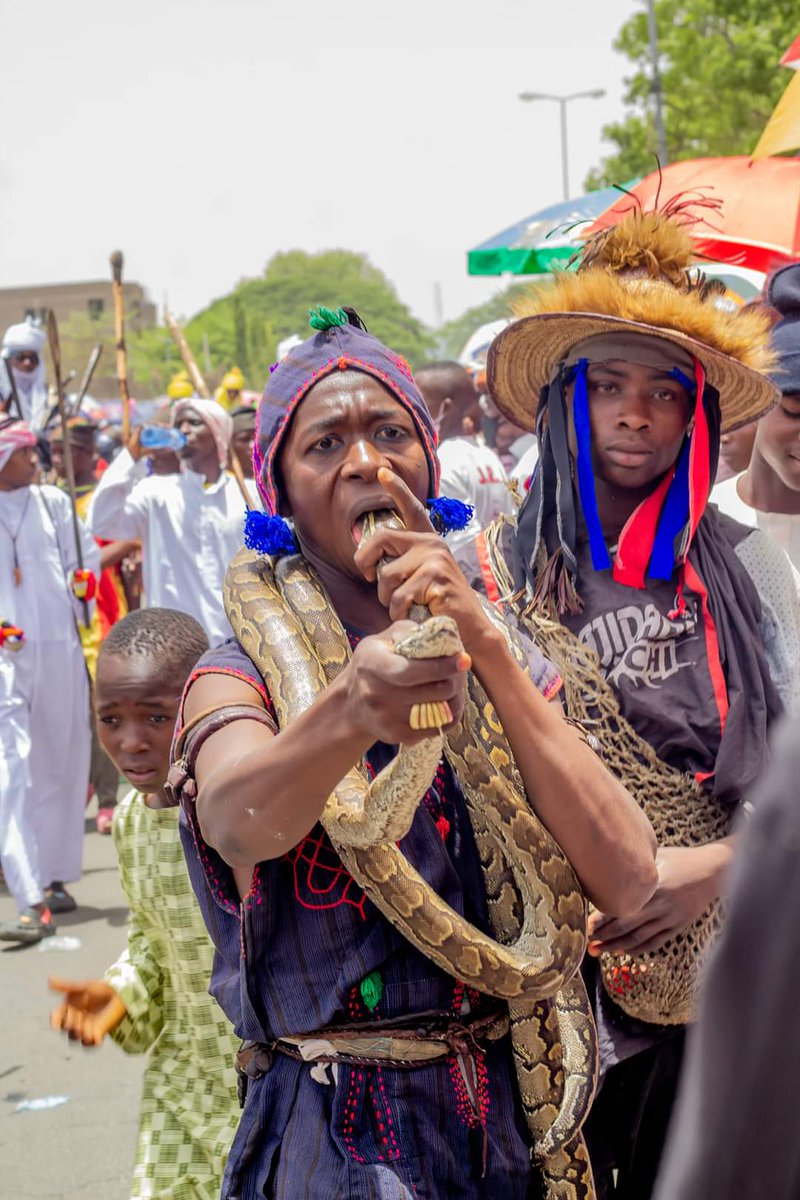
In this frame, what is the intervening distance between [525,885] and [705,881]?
72 cm

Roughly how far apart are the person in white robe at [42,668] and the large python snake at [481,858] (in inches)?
237

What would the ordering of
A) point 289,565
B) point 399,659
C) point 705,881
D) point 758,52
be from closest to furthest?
point 399,659 < point 289,565 < point 705,881 < point 758,52

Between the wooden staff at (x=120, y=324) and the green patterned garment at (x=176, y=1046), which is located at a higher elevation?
the wooden staff at (x=120, y=324)

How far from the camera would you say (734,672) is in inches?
Result: 122

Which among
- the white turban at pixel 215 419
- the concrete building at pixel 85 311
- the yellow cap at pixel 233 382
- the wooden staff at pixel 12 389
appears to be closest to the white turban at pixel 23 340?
the wooden staff at pixel 12 389

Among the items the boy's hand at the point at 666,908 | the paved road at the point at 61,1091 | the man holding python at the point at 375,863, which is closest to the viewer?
the man holding python at the point at 375,863

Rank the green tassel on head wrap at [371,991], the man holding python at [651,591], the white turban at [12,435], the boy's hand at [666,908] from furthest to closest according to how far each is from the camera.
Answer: the white turban at [12,435], the man holding python at [651,591], the boy's hand at [666,908], the green tassel on head wrap at [371,991]

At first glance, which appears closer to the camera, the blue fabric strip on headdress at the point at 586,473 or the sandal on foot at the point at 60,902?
the blue fabric strip on headdress at the point at 586,473

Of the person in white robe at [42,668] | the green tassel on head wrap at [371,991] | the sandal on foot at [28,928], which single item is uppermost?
the green tassel on head wrap at [371,991]

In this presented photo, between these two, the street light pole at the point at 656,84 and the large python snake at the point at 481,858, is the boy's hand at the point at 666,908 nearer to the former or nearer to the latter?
the large python snake at the point at 481,858

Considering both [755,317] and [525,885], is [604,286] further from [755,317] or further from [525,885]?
[525,885]

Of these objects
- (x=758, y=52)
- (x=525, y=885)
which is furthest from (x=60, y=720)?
(x=758, y=52)

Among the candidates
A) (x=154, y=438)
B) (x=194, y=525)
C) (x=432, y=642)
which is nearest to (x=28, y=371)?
(x=154, y=438)

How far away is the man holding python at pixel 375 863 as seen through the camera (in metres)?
2.22
